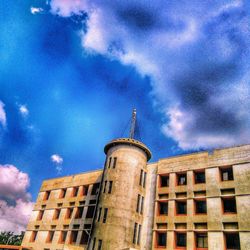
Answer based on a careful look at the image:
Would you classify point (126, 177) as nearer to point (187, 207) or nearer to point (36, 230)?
point (187, 207)

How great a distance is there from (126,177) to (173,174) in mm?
6926

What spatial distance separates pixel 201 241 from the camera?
99.2 ft

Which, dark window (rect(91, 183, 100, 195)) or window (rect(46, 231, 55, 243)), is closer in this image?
dark window (rect(91, 183, 100, 195))

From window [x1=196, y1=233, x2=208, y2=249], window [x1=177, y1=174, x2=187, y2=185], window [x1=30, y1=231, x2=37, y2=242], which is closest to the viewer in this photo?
window [x1=196, y1=233, x2=208, y2=249]

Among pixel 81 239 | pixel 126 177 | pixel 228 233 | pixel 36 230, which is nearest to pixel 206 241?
pixel 228 233

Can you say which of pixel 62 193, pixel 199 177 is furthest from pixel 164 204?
pixel 62 193

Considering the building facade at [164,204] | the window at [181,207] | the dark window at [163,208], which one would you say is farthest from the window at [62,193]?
the window at [181,207]

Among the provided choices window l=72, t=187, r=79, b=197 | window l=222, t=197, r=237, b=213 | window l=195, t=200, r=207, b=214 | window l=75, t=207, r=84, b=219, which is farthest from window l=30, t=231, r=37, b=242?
window l=222, t=197, r=237, b=213

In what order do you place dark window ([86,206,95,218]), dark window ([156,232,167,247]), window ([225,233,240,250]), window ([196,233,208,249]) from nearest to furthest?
window ([225,233,240,250])
window ([196,233,208,249])
dark window ([156,232,167,247])
dark window ([86,206,95,218])

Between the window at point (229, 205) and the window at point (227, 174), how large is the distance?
266 centimetres

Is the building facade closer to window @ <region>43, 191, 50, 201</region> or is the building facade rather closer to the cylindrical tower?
the cylindrical tower

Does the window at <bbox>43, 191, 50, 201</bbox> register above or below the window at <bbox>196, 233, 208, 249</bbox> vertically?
above

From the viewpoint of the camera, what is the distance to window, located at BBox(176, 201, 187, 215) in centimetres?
3369

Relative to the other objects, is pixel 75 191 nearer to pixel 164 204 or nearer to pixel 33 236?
pixel 33 236
